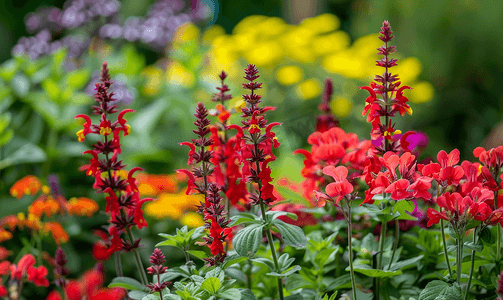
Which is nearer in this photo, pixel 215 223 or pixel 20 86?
pixel 215 223

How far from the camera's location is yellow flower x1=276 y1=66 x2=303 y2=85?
11.8 feet

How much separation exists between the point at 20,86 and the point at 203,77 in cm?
127

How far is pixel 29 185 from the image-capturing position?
1.76 m

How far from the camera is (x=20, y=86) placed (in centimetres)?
275

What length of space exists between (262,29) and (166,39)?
91 cm

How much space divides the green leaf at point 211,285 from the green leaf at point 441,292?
41 centimetres

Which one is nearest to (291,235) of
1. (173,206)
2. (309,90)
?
(173,206)

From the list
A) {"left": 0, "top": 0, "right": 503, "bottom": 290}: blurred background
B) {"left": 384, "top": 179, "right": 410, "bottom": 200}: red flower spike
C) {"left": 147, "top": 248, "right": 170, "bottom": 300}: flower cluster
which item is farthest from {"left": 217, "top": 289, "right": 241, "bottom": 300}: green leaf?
{"left": 0, "top": 0, "right": 503, "bottom": 290}: blurred background

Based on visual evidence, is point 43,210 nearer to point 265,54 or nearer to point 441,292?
point 441,292

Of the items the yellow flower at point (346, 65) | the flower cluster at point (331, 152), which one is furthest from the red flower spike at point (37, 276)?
the yellow flower at point (346, 65)

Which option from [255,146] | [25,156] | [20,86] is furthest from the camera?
[20,86]

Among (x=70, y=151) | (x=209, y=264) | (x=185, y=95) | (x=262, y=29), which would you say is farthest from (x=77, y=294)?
(x=262, y=29)

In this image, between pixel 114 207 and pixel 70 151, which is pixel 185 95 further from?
pixel 114 207

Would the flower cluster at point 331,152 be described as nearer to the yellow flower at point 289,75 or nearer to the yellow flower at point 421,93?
the yellow flower at point 289,75
